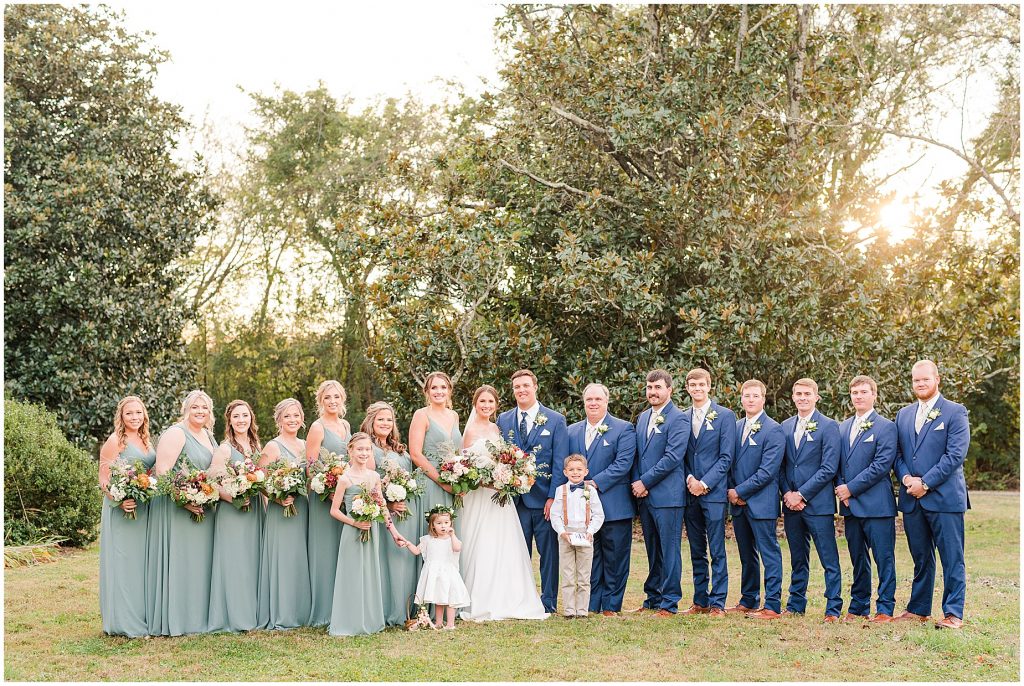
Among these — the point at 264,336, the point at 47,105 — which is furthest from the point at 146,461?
the point at 264,336

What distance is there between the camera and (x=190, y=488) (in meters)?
7.73

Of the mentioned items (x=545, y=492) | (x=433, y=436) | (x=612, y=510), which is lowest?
(x=612, y=510)

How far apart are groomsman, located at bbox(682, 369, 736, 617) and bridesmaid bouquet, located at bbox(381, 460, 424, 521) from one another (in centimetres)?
239

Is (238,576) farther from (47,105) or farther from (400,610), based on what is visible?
(47,105)

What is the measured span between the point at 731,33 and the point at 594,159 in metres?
2.70

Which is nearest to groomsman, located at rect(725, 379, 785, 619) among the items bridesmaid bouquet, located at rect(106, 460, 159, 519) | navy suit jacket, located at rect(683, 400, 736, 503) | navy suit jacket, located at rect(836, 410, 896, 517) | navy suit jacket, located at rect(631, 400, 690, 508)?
navy suit jacket, located at rect(683, 400, 736, 503)

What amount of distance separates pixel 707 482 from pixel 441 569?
241cm

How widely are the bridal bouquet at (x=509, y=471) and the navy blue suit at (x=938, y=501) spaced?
3087 millimetres

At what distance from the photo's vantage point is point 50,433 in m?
13.8

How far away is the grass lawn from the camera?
6.76 meters

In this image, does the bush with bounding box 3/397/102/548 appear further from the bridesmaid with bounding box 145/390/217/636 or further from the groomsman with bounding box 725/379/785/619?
the groomsman with bounding box 725/379/785/619

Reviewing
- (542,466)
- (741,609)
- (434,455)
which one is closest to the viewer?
(434,455)

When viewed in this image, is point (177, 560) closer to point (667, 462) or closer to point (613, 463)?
point (613, 463)

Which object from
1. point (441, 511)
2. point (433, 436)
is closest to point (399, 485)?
point (441, 511)
